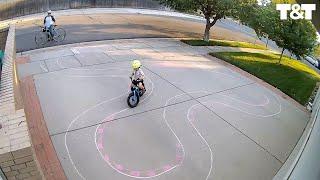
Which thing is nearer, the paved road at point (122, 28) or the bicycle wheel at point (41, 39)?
the bicycle wheel at point (41, 39)

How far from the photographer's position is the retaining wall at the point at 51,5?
28.6 m

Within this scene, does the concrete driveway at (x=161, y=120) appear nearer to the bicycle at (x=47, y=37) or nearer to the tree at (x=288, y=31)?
the bicycle at (x=47, y=37)

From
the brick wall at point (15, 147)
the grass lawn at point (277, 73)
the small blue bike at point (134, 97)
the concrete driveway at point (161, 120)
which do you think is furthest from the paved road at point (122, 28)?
the brick wall at point (15, 147)

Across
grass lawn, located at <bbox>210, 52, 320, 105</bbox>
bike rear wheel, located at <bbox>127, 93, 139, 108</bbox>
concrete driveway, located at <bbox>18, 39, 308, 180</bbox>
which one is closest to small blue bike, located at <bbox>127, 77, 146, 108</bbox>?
bike rear wheel, located at <bbox>127, 93, 139, 108</bbox>

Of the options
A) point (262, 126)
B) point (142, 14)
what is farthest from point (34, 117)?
point (142, 14)

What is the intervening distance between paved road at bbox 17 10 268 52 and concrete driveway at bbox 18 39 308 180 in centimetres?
467

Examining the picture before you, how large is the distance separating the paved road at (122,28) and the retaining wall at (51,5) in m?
2.50

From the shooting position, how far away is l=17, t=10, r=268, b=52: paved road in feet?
72.3

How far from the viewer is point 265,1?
70.0 ft

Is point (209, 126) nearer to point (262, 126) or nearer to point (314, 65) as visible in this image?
point (262, 126)

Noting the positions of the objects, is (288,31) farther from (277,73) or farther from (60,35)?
(60,35)

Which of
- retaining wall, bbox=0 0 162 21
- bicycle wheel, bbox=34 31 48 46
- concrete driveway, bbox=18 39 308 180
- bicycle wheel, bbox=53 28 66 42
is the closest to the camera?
concrete driveway, bbox=18 39 308 180

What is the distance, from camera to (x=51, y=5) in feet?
102
